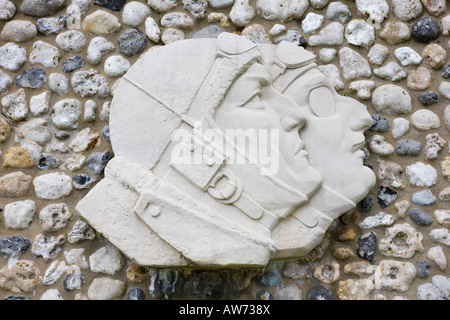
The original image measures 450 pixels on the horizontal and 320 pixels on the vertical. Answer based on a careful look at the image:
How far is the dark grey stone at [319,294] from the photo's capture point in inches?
95.7

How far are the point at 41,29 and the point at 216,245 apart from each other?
1.46 meters

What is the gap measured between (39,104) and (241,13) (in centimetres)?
108

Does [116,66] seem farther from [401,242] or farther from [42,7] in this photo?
[401,242]

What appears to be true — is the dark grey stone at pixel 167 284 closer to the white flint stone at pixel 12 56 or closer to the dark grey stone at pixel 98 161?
the dark grey stone at pixel 98 161

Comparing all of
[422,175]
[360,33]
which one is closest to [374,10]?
[360,33]

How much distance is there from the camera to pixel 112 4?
2770mm

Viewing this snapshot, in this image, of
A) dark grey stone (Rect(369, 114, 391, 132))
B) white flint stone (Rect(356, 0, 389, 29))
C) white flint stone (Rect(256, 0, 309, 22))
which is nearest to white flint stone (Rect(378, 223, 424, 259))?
dark grey stone (Rect(369, 114, 391, 132))

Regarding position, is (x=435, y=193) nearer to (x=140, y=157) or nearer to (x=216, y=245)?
(x=216, y=245)

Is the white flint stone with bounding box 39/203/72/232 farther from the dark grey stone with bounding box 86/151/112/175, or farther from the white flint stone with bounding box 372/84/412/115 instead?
the white flint stone with bounding box 372/84/412/115

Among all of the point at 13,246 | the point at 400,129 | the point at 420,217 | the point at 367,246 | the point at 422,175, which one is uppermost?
the point at 400,129

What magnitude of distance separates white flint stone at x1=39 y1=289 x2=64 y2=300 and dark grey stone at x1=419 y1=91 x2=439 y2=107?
1.92 m

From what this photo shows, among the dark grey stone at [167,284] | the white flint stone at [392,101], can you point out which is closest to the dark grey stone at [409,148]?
the white flint stone at [392,101]

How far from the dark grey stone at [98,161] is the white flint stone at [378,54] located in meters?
1.36

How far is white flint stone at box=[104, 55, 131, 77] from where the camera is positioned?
8.74ft
